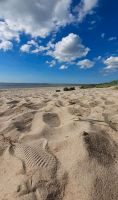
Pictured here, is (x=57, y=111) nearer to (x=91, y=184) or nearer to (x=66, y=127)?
(x=66, y=127)

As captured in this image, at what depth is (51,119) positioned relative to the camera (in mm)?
2971

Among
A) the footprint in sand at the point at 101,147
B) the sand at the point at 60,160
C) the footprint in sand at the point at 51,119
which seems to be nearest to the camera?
the sand at the point at 60,160

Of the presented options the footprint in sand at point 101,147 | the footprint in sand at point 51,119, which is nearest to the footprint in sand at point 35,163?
the footprint in sand at point 101,147

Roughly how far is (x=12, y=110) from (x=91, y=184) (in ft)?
8.62

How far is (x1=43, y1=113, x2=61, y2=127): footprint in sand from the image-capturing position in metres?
2.77

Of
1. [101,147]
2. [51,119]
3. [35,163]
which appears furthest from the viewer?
[51,119]

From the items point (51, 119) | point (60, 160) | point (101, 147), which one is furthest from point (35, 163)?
point (51, 119)

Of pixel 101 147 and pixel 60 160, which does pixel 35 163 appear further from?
pixel 101 147

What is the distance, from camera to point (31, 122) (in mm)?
2896

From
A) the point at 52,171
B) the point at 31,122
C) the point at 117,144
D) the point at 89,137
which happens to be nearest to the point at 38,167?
the point at 52,171

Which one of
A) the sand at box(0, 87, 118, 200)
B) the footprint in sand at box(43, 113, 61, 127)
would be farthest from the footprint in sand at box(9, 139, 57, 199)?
the footprint in sand at box(43, 113, 61, 127)

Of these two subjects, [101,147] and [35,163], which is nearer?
[35,163]

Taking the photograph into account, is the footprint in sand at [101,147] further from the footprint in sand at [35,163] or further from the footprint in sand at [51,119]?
the footprint in sand at [51,119]

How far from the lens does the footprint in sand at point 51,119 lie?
9.08 ft
